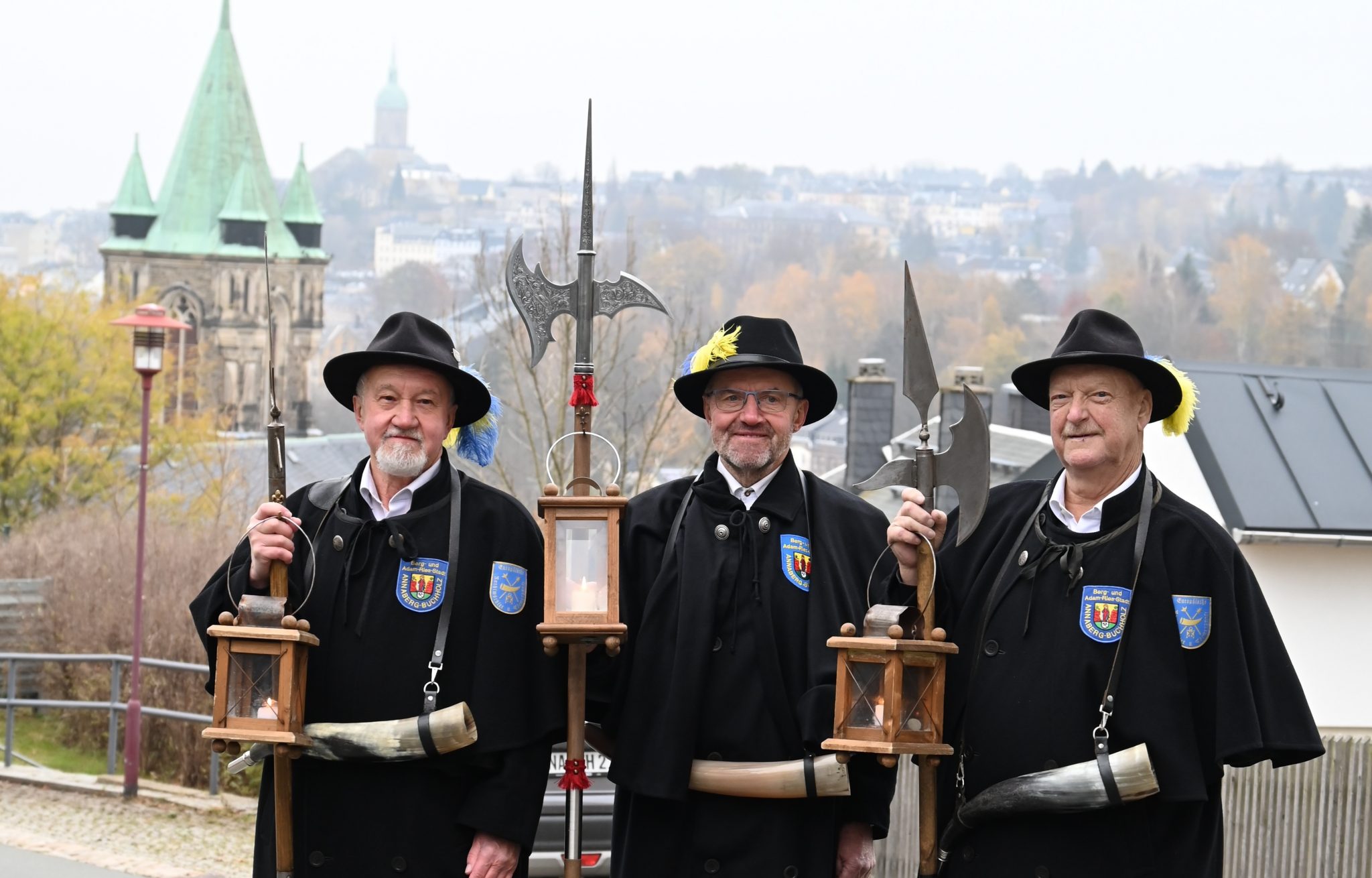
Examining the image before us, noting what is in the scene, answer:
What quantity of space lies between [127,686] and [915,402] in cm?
1233

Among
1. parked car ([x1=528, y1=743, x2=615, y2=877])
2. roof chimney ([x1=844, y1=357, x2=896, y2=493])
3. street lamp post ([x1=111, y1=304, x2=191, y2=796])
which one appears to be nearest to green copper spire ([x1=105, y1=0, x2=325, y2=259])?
roof chimney ([x1=844, y1=357, x2=896, y2=493])

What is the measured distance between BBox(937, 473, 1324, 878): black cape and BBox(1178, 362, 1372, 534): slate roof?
30.3ft

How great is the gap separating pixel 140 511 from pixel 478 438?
929cm

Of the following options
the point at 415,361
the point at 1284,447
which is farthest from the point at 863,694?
the point at 1284,447

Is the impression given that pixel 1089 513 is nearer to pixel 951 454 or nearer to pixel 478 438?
pixel 951 454

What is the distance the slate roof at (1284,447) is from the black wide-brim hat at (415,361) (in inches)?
379

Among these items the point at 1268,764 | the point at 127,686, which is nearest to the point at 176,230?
the point at 127,686

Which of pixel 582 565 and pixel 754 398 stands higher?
pixel 754 398

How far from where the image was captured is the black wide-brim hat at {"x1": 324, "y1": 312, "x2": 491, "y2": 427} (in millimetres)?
4918

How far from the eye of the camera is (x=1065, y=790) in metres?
4.54

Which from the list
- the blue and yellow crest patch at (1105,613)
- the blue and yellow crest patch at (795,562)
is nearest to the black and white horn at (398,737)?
the blue and yellow crest patch at (795,562)

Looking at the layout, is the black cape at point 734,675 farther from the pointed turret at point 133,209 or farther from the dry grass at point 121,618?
the pointed turret at point 133,209

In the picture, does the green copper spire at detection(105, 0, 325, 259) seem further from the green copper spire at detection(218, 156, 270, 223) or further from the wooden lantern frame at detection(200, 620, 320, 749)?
the wooden lantern frame at detection(200, 620, 320, 749)

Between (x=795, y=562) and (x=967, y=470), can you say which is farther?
(x=795, y=562)
